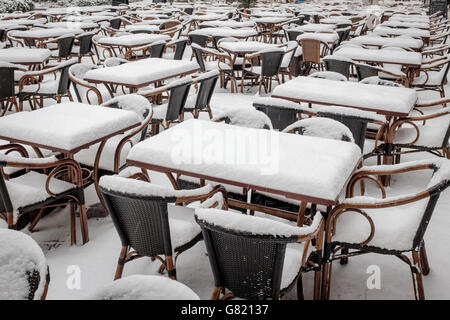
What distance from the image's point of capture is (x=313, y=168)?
2115 millimetres

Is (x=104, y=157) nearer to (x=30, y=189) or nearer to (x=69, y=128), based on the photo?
(x=69, y=128)

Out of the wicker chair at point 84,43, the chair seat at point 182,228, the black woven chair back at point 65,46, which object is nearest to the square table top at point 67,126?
the chair seat at point 182,228

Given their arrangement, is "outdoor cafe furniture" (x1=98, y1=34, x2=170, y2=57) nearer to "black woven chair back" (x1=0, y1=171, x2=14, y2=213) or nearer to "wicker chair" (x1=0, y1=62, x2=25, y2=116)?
"wicker chair" (x1=0, y1=62, x2=25, y2=116)

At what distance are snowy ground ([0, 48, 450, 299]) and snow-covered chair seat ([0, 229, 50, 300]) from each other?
93 cm

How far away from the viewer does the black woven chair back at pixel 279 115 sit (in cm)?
331

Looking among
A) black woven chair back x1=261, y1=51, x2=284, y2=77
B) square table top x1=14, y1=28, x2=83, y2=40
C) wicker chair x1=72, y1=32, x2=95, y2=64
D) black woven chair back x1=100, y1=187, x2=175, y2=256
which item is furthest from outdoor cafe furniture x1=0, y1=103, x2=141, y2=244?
square table top x1=14, y1=28, x2=83, y2=40

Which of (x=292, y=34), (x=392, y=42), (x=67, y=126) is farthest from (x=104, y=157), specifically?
(x=292, y=34)

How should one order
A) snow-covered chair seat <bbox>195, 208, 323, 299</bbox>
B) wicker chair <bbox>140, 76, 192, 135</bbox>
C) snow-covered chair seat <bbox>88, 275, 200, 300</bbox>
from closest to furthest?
snow-covered chair seat <bbox>88, 275, 200, 300</bbox> → snow-covered chair seat <bbox>195, 208, 323, 299</bbox> → wicker chair <bbox>140, 76, 192, 135</bbox>

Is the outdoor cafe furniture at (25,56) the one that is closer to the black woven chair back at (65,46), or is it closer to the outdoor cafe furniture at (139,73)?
the black woven chair back at (65,46)

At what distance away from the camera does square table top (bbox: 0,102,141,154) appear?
263cm

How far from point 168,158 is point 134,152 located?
0.22 metres

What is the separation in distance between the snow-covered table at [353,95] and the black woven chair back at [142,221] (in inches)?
82.1

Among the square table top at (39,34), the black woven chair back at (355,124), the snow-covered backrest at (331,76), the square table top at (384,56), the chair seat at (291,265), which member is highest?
the square table top at (39,34)
